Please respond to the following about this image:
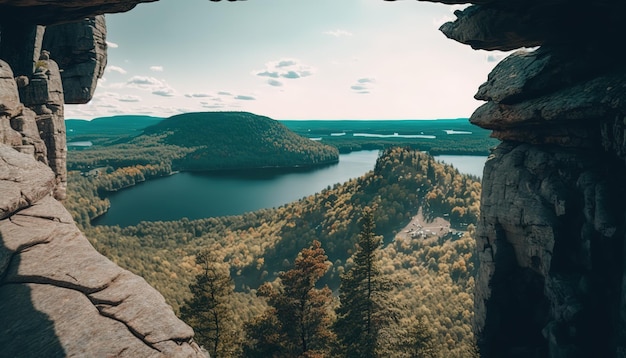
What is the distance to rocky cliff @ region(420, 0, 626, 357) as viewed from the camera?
1695 centimetres

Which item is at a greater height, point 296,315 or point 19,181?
point 19,181

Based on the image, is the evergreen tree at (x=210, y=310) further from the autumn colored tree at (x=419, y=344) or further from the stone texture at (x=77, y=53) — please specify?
the stone texture at (x=77, y=53)

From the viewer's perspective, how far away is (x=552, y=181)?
19.3 m

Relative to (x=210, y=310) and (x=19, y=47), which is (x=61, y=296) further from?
(x=19, y=47)

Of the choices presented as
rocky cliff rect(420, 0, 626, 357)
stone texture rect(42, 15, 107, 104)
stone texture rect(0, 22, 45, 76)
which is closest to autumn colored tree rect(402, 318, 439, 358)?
rocky cliff rect(420, 0, 626, 357)

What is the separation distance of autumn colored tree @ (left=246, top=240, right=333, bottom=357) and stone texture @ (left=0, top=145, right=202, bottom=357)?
12903 millimetres

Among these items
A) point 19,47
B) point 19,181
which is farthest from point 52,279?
point 19,47

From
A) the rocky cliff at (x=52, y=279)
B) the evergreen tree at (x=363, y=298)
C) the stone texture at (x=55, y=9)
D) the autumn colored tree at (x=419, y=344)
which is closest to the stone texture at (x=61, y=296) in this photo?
the rocky cliff at (x=52, y=279)

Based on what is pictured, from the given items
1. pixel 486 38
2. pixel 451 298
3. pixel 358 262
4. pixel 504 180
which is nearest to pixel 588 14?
pixel 486 38

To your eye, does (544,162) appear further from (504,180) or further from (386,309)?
(386,309)

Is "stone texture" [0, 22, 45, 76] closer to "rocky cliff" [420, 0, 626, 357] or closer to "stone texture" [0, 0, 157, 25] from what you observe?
"stone texture" [0, 0, 157, 25]

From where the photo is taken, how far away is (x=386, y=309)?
26109mm

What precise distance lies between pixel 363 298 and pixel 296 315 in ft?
16.3

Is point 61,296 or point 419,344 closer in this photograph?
point 61,296
